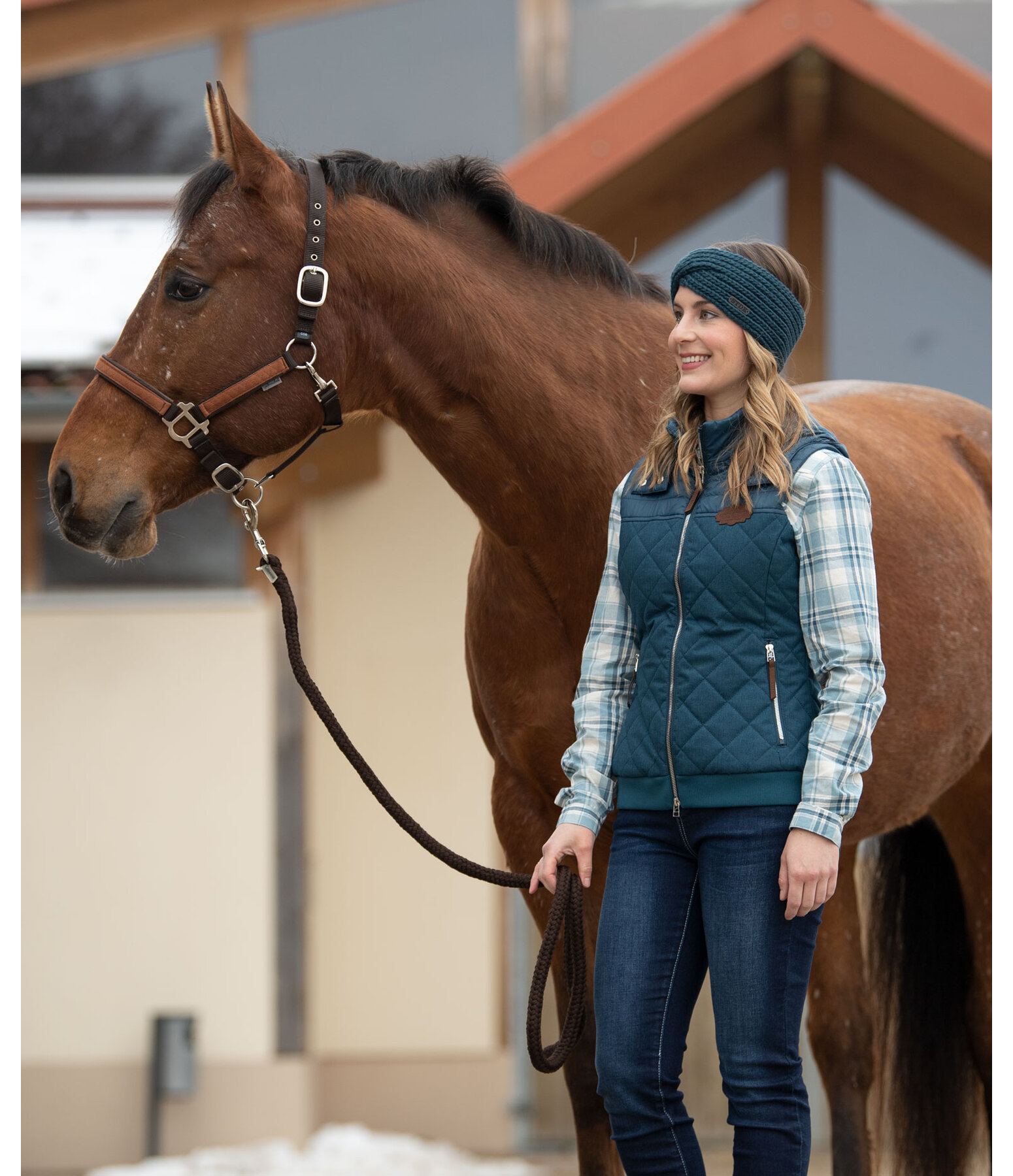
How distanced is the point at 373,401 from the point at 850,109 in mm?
3468

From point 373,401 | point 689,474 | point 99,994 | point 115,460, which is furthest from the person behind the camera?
point 99,994

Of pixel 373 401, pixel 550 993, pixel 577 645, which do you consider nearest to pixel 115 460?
pixel 373 401

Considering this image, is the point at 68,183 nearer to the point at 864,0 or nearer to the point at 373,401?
the point at 864,0

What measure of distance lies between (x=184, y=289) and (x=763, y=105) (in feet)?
11.3

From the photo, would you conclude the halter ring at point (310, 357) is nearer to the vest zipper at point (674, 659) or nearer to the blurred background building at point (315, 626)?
Answer: the vest zipper at point (674, 659)

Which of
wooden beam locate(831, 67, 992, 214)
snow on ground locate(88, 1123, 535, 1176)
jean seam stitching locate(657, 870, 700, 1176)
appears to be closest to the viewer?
jean seam stitching locate(657, 870, 700, 1176)

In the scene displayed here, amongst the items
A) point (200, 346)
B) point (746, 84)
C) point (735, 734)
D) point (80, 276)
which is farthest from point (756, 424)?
point (80, 276)

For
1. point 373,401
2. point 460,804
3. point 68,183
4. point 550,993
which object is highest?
point 68,183

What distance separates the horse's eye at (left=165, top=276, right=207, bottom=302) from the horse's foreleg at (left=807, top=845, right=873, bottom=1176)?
1.91 metres

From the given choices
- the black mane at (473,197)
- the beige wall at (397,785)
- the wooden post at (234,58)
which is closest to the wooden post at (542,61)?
the wooden post at (234,58)

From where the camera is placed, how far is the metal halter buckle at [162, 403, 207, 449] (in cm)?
190

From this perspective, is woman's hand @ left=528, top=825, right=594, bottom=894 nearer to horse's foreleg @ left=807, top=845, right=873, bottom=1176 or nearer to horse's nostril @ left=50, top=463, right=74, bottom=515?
horse's nostril @ left=50, top=463, right=74, bottom=515

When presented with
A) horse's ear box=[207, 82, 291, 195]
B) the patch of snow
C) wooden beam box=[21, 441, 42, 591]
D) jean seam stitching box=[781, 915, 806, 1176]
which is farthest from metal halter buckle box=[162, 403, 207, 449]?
wooden beam box=[21, 441, 42, 591]

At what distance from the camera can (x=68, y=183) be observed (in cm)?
509
